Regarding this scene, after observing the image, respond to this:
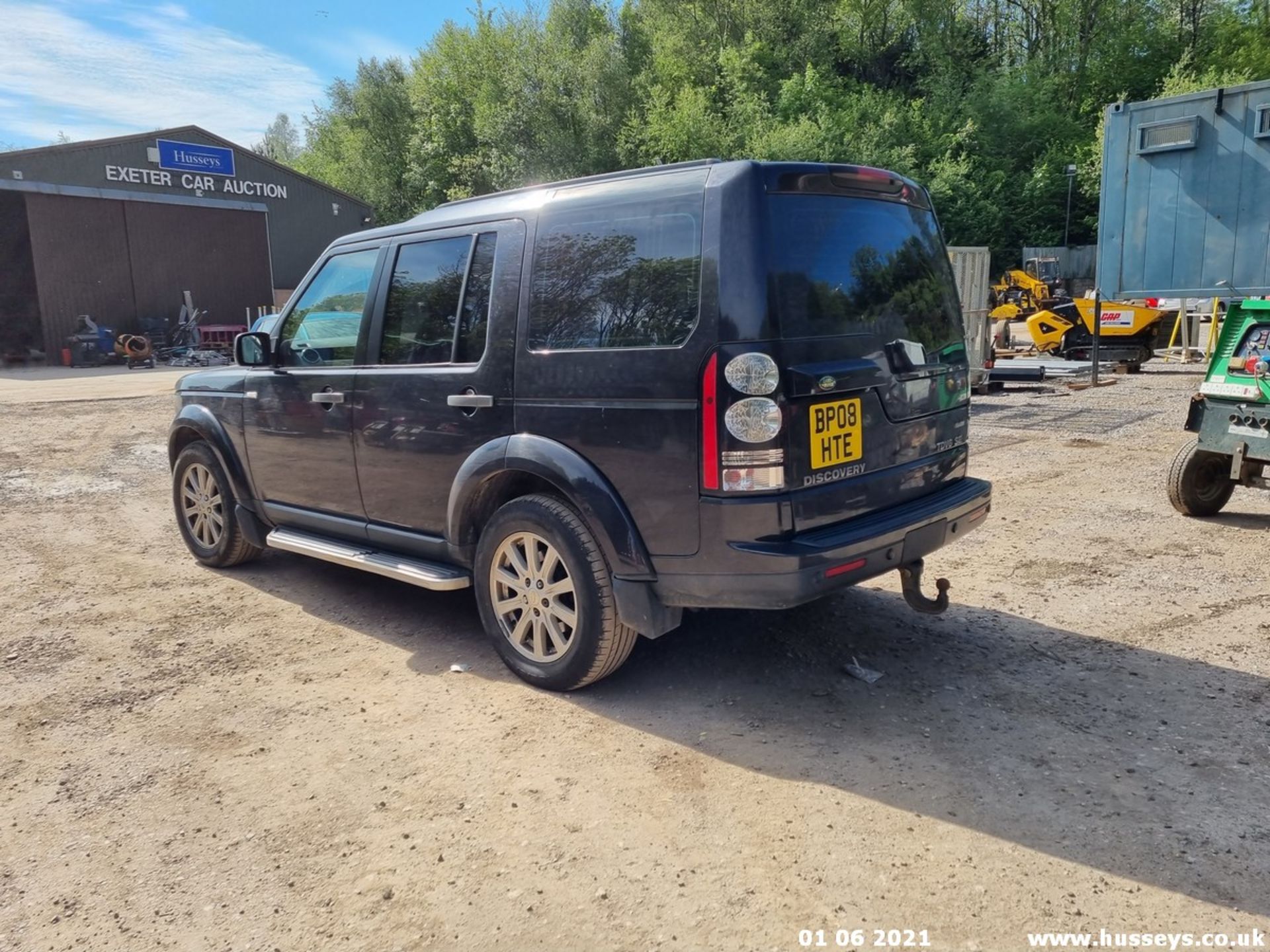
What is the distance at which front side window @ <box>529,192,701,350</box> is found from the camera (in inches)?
132

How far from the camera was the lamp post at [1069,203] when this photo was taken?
99.0 feet

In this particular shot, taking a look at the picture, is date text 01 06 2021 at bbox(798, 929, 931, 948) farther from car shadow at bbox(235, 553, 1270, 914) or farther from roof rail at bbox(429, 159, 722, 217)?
roof rail at bbox(429, 159, 722, 217)

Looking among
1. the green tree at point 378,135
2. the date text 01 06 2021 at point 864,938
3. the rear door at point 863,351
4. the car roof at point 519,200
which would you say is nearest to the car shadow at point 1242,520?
the rear door at point 863,351

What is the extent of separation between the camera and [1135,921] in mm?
2398

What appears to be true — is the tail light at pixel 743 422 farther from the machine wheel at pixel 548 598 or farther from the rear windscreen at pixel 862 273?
the machine wheel at pixel 548 598

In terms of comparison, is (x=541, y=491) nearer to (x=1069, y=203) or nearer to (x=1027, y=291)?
(x=1027, y=291)

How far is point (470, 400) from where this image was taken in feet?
13.0

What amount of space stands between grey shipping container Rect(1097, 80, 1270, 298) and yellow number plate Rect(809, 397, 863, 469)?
8.09 m

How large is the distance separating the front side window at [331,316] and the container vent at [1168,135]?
29.3 feet

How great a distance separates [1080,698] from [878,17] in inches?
1693

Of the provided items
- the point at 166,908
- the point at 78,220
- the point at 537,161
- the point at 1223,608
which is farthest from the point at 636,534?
the point at 537,161

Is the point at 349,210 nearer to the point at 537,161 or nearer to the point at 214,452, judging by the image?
the point at 537,161

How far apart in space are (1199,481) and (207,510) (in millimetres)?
6698

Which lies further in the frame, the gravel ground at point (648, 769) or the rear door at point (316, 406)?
the rear door at point (316, 406)
